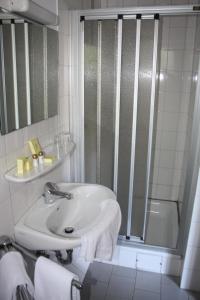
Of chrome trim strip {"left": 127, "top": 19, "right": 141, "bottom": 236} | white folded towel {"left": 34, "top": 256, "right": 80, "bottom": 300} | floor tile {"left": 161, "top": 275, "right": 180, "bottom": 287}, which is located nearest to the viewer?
white folded towel {"left": 34, "top": 256, "right": 80, "bottom": 300}

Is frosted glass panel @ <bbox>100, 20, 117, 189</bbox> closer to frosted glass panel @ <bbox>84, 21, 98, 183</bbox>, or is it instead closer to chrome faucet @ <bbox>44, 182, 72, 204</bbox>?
frosted glass panel @ <bbox>84, 21, 98, 183</bbox>

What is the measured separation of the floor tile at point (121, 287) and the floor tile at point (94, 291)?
4 cm

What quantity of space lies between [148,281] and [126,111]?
1.37 meters

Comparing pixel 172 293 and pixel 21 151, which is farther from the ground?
pixel 21 151

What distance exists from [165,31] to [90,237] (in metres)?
2.25

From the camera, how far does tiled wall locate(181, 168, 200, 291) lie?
1892 millimetres

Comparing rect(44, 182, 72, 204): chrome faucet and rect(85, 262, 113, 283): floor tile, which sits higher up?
rect(44, 182, 72, 204): chrome faucet

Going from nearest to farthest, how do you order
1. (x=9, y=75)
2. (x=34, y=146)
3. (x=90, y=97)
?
(x=9, y=75)
(x=34, y=146)
(x=90, y=97)

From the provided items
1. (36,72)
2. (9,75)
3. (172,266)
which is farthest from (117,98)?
(172,266)

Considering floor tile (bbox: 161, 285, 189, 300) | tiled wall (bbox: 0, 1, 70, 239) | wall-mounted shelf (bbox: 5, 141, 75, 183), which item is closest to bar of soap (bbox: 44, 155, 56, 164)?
wall-mounted shelf (bbox: 5, 141, 75, 183)

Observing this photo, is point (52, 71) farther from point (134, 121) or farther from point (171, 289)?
point (171, 289)

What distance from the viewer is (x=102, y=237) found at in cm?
131

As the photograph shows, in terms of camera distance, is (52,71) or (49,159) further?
(52,71)

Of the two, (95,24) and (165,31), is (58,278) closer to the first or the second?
(95,24)
